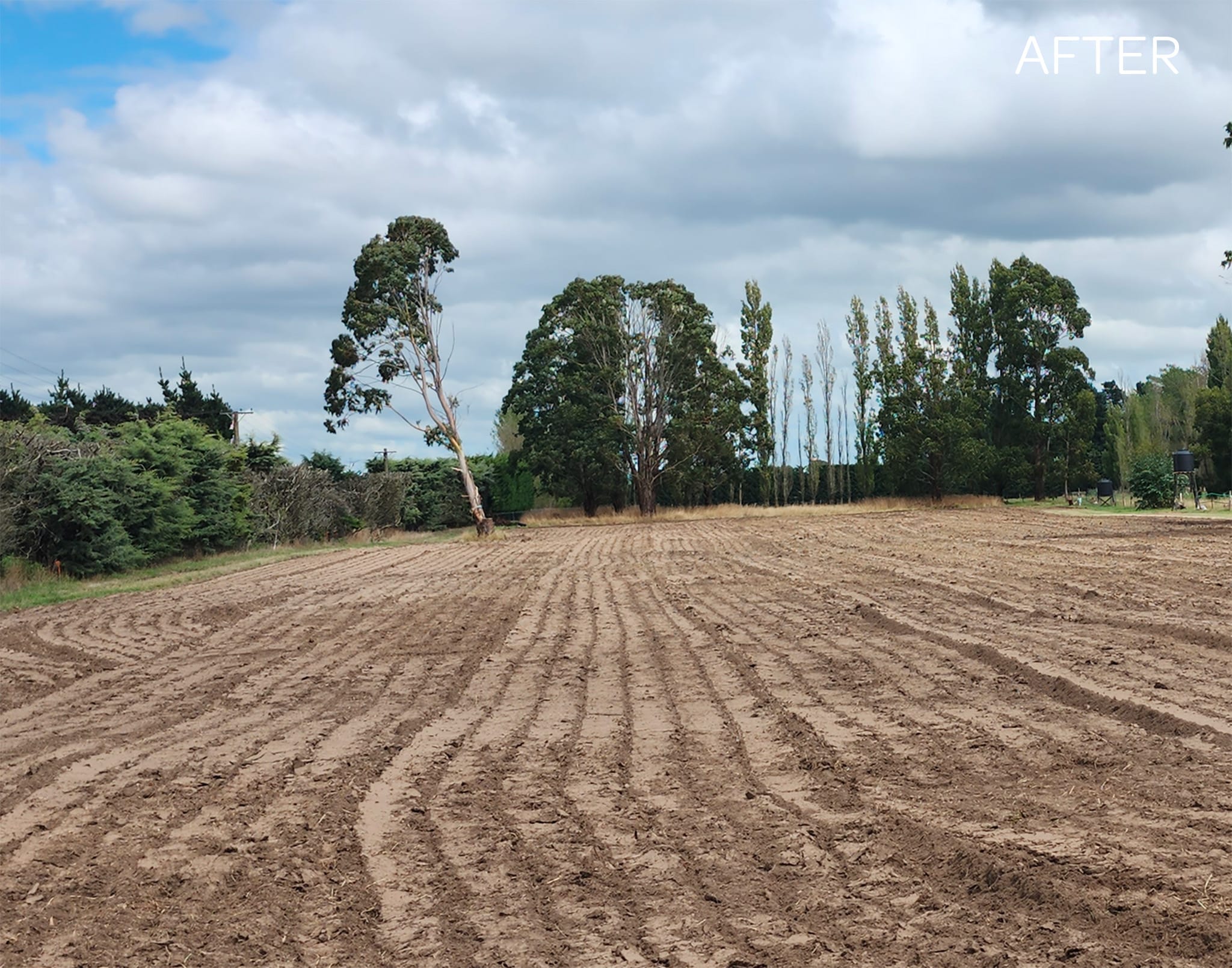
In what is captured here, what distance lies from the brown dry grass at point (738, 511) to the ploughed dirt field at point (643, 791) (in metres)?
36.7

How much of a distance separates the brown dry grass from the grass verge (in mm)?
18656

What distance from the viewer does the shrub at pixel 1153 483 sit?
128 feet

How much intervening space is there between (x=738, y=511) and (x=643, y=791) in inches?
1811

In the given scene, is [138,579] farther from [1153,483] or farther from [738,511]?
[738,511]

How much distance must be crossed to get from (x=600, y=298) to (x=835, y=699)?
45510 millimetres

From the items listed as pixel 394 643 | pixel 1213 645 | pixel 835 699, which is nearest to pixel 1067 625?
pixel 1213 645

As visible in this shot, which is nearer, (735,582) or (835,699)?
(835,699)

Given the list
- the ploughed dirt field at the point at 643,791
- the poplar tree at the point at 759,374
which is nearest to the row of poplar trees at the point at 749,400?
the poplar tree at the point at 759,374

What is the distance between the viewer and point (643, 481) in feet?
174

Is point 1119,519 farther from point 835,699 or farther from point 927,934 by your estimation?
point 927,934

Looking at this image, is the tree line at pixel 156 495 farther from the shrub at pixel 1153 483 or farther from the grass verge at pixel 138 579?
the shrub at pixel 1153 483

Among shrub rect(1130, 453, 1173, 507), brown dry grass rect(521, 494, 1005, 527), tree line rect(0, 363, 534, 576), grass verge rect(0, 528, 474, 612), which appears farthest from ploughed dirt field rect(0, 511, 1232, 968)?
brown dry grass rect(521, 494, 1005, 527)

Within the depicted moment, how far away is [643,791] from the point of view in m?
6.07

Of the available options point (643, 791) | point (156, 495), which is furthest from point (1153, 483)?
point (643, 791)
